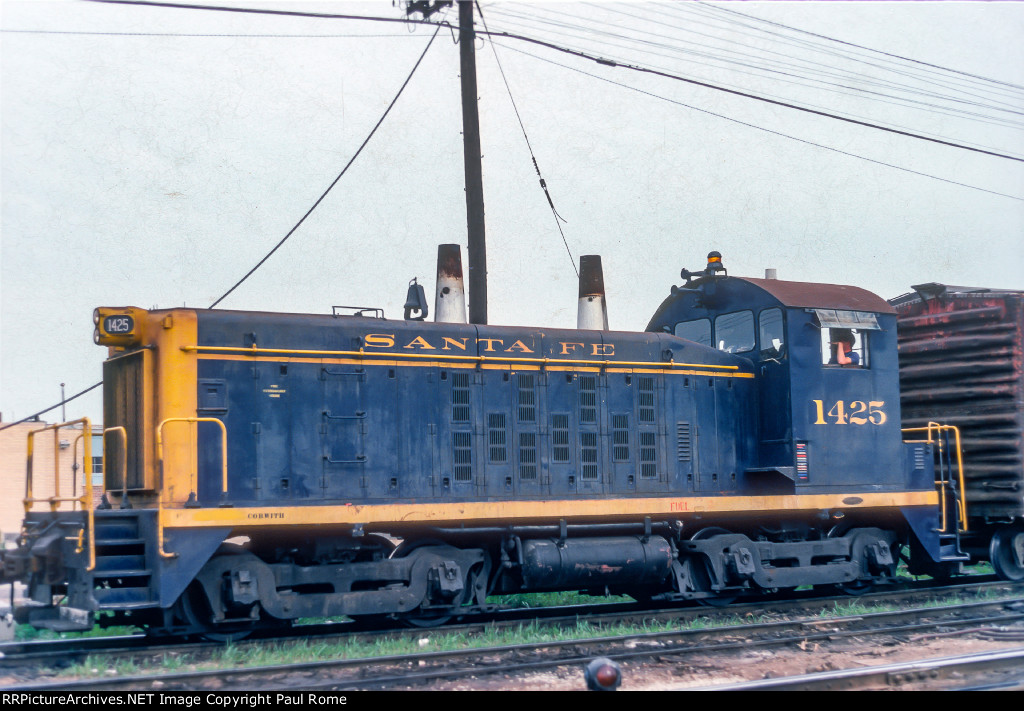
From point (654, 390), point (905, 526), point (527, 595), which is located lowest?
point (527, 595)

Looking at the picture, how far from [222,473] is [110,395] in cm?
182

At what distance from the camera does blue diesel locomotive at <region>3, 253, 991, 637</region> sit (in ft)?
28.1

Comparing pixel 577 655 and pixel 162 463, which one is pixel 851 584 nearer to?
pixel 577 655

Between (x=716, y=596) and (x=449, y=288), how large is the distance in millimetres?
4871

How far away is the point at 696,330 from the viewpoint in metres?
12.1

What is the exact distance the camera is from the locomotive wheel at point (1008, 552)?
12.8m

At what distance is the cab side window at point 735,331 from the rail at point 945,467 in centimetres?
250

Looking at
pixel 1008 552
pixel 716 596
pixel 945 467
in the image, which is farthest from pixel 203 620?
pixel 1008 552

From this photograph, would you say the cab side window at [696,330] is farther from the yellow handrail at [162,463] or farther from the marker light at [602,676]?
the marker light at [602,676]

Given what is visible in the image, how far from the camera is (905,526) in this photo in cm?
1194

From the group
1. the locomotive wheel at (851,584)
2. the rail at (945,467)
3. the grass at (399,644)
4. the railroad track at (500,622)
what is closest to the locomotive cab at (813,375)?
the rail at (945,467)
